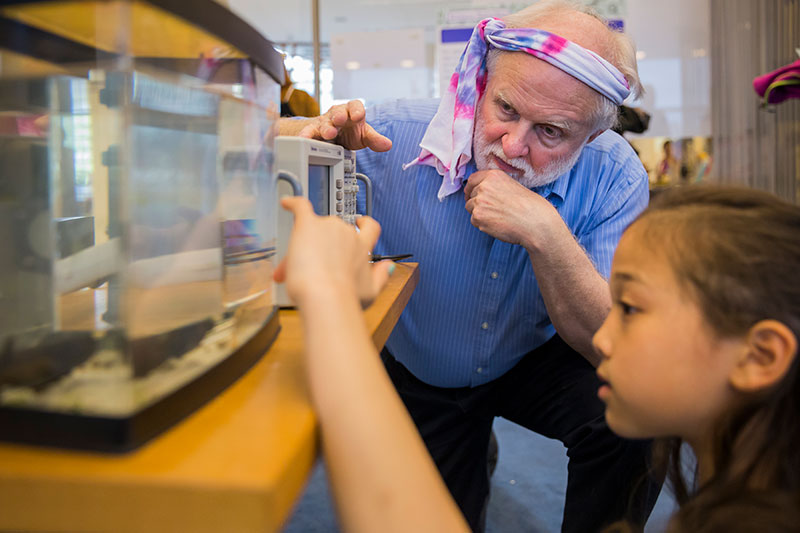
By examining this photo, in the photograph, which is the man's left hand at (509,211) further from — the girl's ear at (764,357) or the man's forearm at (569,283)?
the girl's ear at (764,357)

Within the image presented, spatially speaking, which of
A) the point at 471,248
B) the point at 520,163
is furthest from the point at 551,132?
the point at 471,248

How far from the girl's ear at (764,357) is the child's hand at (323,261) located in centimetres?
40

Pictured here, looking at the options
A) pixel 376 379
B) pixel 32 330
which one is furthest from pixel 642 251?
pixel 32 330

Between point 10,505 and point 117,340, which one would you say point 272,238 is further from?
point 10,505

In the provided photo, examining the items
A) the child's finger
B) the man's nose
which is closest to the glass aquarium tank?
the child's finger

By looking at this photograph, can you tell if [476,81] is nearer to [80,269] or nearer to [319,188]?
[319,188]

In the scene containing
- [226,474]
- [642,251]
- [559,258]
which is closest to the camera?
[226,474]

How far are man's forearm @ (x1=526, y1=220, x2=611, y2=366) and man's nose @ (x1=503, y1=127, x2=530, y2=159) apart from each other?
0.65 feet

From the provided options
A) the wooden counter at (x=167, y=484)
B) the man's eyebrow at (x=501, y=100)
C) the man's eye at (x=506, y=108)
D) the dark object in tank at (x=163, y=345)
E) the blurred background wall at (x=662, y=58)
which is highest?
the blurred background wall at (x=662, y=58)

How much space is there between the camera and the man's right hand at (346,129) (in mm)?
1223

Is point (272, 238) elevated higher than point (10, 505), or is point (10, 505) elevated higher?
point (272, 238)

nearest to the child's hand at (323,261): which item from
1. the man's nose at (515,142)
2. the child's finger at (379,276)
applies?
the child's finger at (379,276)

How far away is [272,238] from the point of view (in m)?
0.81

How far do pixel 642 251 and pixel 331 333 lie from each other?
425mm
